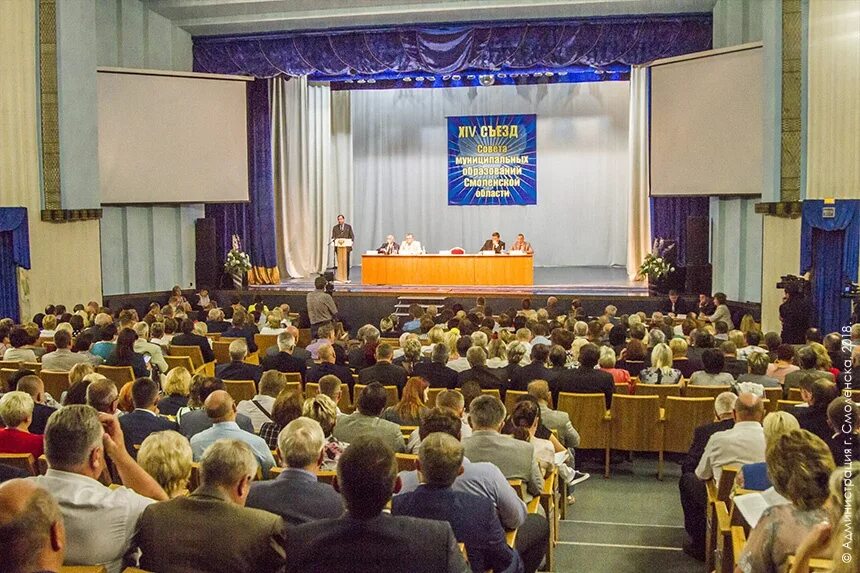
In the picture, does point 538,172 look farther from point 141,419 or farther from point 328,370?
point 141,419

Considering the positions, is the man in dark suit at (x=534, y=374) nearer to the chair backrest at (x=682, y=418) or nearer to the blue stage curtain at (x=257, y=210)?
the chair backrest at (x=682, y=418)

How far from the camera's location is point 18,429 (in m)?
4.73

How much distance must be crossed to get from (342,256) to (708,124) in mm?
6270

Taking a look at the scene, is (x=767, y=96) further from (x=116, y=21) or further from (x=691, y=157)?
(x=116, y=21)

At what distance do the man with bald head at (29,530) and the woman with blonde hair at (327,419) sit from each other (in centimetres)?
211

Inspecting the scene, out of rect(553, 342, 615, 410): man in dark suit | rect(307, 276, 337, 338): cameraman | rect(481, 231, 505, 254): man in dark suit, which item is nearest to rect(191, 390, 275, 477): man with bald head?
rect(553, 342, 615, 410): man in dark suit

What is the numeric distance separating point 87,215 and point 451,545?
11952mm

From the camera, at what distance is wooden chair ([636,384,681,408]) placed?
6848 millimetres

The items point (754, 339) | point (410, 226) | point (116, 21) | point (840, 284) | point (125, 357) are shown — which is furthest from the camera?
point (410, 226)

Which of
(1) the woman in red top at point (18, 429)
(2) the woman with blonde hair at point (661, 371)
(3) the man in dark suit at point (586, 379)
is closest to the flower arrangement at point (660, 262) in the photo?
(2) the woman with blonde hair at point (661, 371)

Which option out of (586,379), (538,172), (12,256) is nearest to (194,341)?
(586,379)

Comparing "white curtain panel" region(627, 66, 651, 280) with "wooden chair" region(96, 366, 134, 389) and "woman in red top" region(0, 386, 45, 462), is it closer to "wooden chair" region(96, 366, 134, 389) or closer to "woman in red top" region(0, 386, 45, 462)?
"wooden chair" region(96, 366, 134, 389)

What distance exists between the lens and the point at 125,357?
24.1 ft

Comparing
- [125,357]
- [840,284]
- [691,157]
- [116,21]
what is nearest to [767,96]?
[691,157]
